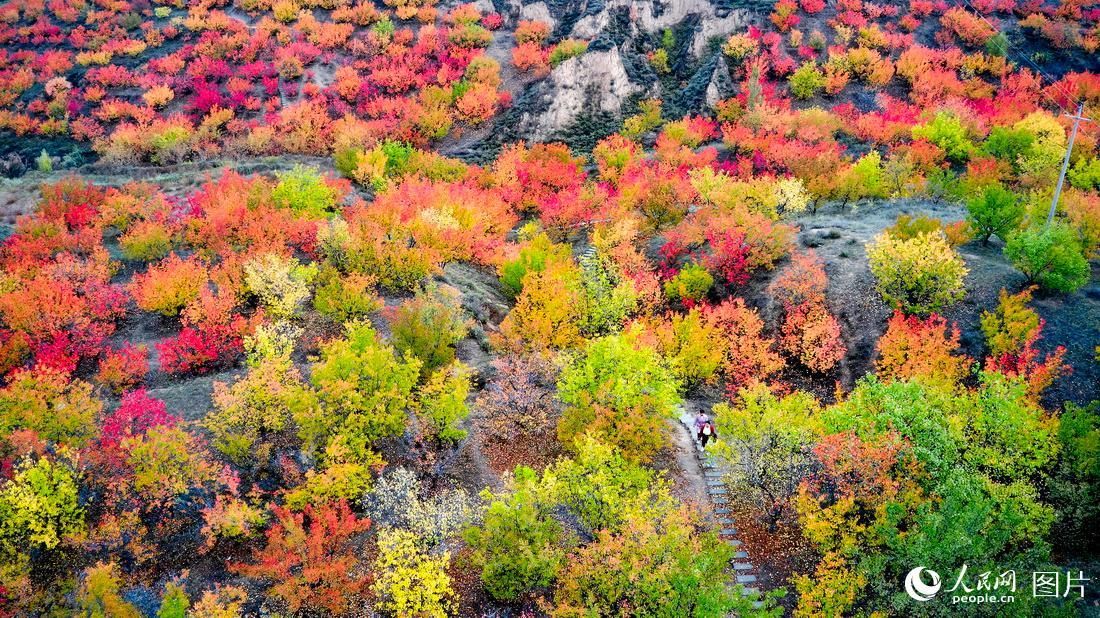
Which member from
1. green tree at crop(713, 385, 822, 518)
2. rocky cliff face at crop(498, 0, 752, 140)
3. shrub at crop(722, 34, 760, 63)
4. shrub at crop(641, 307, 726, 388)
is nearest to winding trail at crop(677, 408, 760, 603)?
green tree at crop(713, 385, 822, 518)

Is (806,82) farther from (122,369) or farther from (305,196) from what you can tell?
(122,369)

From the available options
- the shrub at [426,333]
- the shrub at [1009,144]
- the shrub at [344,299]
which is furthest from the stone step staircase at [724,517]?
the shrub at [1009,144]

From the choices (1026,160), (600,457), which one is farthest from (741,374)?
(1026,160)

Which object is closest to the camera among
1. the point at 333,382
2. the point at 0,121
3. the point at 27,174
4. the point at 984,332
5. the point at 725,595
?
the point at 725,595

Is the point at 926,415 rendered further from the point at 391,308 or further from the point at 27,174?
the point at 27,174

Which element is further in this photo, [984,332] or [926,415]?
[984,332]

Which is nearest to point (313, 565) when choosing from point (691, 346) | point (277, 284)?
point (277, 284)

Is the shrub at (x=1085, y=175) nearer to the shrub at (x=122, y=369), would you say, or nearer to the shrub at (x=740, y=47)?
the shrub at (x=740, y=47)
